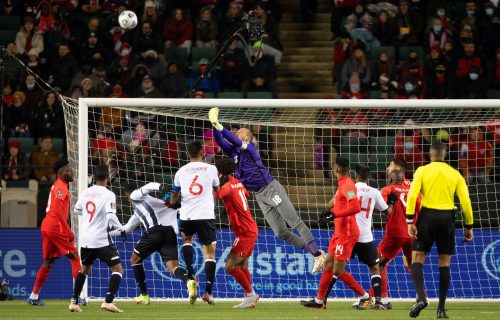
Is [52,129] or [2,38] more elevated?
[2,38]

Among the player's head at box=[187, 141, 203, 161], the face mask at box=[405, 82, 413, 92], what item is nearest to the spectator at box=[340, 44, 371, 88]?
the face mask at box=[405, 82, 413, 92]

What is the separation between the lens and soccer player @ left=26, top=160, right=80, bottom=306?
16.4 m

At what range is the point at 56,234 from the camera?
16422 mm

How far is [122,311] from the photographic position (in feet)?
49.4

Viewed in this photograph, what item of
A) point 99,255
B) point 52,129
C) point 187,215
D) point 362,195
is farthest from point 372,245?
point 52,129

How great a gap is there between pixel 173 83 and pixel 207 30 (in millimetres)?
2001

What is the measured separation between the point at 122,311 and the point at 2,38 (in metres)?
10.3

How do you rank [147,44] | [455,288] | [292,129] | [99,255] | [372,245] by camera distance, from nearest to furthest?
1. [99,255]
2. [372,245]
3. [455,288]
4. [292,129]
5. [147,44]

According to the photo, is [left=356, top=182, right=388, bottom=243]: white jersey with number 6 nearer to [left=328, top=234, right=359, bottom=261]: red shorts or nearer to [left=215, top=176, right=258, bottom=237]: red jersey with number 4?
[left=328, top=234, right=359, bottom=261]: red shorts

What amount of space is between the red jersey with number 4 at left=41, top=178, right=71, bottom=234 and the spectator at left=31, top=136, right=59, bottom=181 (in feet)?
15.5

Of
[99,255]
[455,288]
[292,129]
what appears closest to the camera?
[99,255]

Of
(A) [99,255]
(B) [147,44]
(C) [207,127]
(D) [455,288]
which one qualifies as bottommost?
(D) [455,288]

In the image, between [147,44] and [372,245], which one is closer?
[372,245]

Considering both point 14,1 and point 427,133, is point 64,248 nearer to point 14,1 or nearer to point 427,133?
point 427,133
